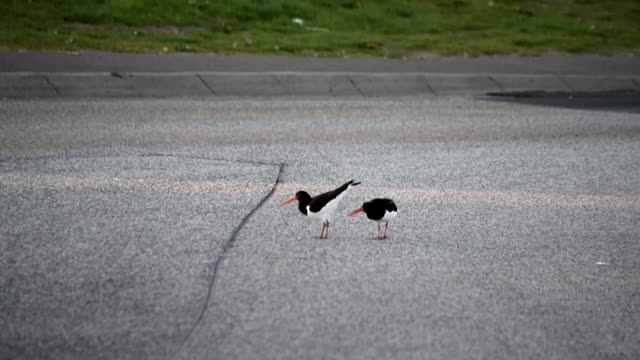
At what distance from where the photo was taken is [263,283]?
588 centimetres

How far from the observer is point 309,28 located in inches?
747

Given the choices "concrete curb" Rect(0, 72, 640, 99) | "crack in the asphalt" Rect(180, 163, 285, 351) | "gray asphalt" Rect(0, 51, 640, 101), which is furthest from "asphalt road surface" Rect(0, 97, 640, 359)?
"gray asphalt" Rect(0, 51, 640, 101)

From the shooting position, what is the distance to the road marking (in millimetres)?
8133

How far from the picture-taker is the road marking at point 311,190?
26.7 ft

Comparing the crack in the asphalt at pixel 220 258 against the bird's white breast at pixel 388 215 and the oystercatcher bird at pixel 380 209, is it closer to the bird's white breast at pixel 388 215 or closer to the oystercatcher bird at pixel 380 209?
the oystercatcher bird at pixel 380 209

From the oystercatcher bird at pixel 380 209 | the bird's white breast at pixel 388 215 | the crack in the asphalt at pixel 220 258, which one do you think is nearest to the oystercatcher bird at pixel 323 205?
the oystercatcher bird at pixel 380 209

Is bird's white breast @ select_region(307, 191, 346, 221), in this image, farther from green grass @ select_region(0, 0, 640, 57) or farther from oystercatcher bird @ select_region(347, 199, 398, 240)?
green grass @ select_region(0, 0, 640, 57)

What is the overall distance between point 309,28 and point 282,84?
5.41 meters

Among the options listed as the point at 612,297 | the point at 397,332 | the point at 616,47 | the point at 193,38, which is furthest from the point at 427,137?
the point at 616,47

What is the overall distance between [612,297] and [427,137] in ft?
16.9

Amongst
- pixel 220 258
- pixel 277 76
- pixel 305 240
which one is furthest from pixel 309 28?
pixel 220 258

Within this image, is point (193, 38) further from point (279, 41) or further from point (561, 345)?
point (561, 345)

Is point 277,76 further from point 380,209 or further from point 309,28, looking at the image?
point 380,209

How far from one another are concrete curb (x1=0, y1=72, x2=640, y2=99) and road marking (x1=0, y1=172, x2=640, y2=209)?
446 cm
